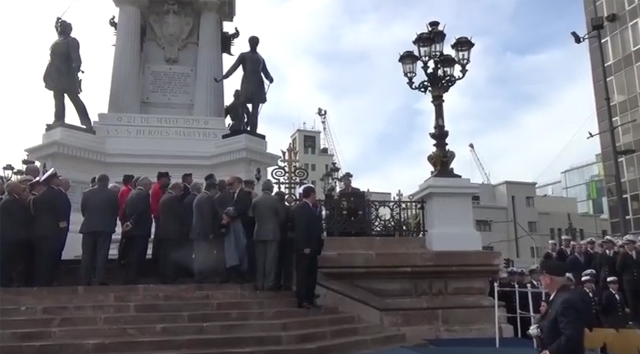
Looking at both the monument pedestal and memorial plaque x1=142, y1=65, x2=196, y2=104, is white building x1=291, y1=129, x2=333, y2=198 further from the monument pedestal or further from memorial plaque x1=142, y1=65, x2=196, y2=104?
the monument pedestal

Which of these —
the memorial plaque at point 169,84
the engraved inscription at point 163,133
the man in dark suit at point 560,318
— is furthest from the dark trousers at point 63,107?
the man in dark suit at point 560,318

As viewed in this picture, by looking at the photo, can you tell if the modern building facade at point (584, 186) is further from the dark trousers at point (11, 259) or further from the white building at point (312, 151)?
the dark trousers at point (11, 259)

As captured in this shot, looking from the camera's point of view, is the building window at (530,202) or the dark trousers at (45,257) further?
the building window at (530,202)

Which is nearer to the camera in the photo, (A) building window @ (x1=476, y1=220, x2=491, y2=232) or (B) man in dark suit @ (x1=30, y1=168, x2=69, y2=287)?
(B) man in dark suit @ (x1=30, y1=168, x2=69, y2=287)

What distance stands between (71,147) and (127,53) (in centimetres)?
346

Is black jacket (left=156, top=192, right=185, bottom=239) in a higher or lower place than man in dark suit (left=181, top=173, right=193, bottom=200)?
lower

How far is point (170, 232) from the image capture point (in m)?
10.6

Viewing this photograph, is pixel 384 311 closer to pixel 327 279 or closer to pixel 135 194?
pixel 327 279

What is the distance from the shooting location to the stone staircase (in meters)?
8.20

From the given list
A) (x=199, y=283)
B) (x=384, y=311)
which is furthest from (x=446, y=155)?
(x=199, y=283)

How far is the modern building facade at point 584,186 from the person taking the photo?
7050 cm

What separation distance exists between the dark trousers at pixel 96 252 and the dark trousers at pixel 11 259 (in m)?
0.98

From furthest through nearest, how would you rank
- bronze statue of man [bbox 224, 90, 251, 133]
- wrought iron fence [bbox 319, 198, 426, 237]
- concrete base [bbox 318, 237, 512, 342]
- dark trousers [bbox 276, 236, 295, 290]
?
bronze statue of man [bbox 224, 90, 251, 133] < wrought iron fence [bbox 319, 198, 426, 237] < concrete base [bbox 318, 237, 512, 342] < dark trousers [bbox 276, 236, 295, 290]

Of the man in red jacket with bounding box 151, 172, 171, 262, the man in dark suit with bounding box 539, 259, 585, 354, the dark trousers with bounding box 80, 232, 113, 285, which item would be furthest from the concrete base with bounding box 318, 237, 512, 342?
the man in dark suit with bounding box 539, 259, 585, 354
